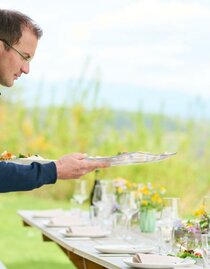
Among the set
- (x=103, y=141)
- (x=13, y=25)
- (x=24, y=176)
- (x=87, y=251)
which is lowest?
(x=87, y=251)

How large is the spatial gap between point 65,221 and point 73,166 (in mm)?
1959

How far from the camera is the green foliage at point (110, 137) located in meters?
9.98

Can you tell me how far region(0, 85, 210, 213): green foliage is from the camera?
9.98 m

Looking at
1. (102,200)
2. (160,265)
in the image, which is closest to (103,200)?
(102,200)

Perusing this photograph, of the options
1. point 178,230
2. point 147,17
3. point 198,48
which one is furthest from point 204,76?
point 178,230

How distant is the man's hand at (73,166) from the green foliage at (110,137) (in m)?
7.10

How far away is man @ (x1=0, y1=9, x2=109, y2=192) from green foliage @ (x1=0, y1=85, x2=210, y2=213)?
22.8 feet

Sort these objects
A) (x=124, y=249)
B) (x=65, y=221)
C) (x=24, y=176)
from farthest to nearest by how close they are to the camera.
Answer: (x=65, y=221) → (x=124, y=249) → (x=24, y=176)

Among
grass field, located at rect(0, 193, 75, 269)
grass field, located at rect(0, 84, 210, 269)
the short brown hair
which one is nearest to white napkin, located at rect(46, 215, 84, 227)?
the short brown hair

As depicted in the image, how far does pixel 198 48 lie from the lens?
1398 cm

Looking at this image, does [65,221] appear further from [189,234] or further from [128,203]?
[189,234]

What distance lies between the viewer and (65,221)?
4711mm

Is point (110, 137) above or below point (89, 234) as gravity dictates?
above

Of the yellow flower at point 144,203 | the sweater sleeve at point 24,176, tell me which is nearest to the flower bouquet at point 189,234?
the sweater sleeve at point 24,176
